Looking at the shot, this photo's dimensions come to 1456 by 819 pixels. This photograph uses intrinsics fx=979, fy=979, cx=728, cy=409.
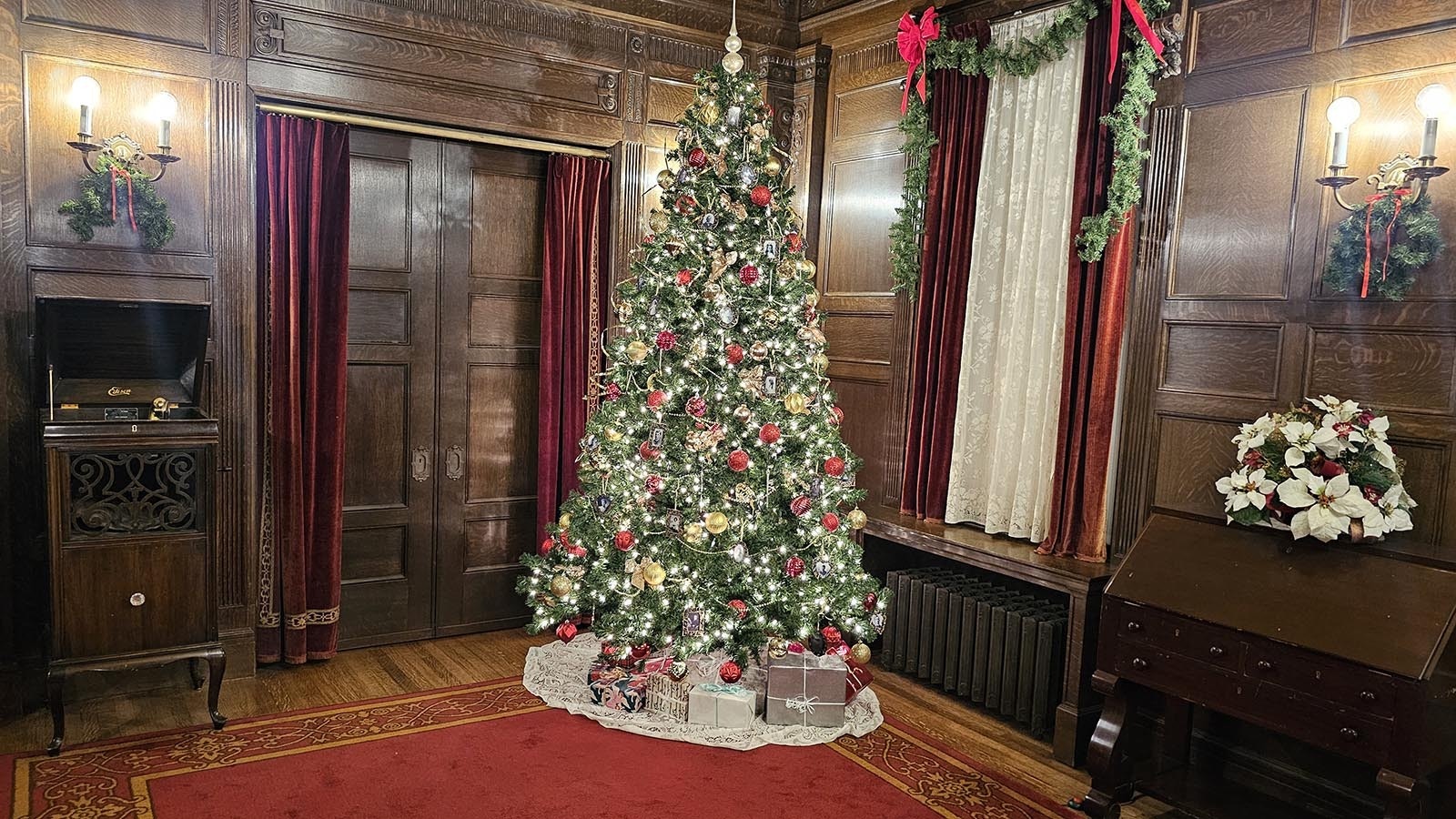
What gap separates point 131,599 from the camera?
3535 mm

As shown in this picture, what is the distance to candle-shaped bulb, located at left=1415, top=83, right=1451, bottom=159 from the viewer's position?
9.71ft

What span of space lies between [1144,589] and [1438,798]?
1027 millimetres

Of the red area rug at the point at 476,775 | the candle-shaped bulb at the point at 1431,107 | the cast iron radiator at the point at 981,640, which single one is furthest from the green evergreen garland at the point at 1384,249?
the red area rug at the point at 476,775

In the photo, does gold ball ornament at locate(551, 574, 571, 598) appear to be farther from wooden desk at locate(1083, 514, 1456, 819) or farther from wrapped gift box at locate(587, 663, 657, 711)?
wooden desk at locate(1083, 514, 1456, 819)

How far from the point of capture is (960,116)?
4680 millimetres

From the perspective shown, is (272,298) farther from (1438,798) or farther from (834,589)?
(1438,798)

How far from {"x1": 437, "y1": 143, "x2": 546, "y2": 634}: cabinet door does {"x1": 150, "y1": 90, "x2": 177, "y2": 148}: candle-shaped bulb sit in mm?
1260

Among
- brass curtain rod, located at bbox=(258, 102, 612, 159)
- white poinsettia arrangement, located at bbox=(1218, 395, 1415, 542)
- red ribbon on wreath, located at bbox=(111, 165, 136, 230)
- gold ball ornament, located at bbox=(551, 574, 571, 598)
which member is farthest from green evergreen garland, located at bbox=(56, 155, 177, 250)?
white poinsettia arrangement, located at bbox=(1218, 395, 1415, 542)

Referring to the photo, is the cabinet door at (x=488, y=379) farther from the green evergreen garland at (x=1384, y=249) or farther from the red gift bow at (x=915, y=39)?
the green evergreen garland at (x=1384, y=249)

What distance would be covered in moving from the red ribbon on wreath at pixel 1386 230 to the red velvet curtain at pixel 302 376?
403cm

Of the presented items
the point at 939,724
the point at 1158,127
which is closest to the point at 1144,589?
the point at 939,724

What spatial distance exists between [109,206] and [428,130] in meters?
1.39

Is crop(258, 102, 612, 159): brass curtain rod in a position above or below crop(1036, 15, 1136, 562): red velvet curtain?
above

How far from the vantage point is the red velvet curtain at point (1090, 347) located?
3.97 meters
